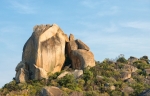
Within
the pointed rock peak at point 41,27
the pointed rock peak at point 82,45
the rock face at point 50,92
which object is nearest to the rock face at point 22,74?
the pointed rock peak at point 41,27

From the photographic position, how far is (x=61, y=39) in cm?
4228

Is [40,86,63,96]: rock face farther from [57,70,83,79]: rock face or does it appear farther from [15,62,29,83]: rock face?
[15,62,29,83]: rock face

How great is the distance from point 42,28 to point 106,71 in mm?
8181

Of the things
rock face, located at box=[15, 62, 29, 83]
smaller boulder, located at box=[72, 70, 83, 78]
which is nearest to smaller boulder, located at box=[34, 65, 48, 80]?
rock face, located at box=[15, 62, 29, 83]

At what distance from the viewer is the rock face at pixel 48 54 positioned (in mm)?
40250

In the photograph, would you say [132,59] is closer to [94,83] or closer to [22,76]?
[94,83]

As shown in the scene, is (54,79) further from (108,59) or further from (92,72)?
(108,59)

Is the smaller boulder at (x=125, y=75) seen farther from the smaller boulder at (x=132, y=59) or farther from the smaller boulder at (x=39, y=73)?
the smaller boulder at (x=39, y=73)

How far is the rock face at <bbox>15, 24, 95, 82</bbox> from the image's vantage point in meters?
40.2

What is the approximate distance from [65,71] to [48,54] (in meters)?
2.51

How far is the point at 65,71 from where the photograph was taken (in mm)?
41094

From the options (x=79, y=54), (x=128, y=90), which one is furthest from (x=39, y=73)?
(x=128, y=90)

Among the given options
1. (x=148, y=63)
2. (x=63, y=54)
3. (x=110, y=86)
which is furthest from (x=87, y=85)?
(x=148, y=63)

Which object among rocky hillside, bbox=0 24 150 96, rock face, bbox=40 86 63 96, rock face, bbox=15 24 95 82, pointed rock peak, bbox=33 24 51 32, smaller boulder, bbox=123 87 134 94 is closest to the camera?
rock face, bbox=40 86 63 96
